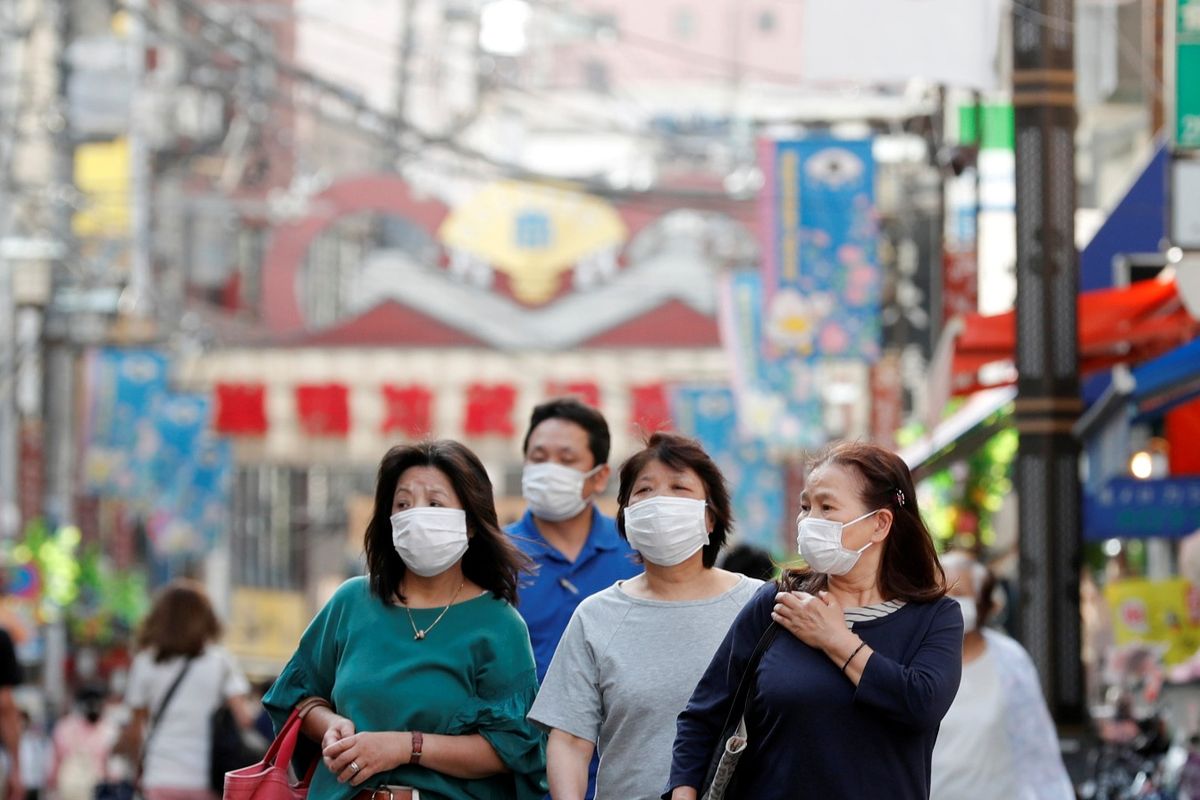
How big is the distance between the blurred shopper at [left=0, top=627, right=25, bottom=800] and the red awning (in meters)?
5.22

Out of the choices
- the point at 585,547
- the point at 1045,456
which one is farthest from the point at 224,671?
the point at 1045,456

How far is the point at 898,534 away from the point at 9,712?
615 centimetres

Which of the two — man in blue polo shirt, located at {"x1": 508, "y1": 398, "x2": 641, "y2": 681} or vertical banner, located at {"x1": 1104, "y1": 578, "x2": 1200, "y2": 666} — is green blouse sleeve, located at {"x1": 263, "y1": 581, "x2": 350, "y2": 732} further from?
vertical banner, located at {"x1": 1104, "y1": 578, "x2": 1200, "y2": 666}

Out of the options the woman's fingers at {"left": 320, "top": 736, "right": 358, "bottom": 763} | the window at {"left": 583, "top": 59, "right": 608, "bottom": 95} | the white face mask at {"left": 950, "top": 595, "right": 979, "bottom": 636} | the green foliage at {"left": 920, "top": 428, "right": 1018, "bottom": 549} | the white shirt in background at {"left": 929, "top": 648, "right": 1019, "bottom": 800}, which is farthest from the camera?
the window at {"left": 583, "top": 59, "right": 608, "bottom": 95}

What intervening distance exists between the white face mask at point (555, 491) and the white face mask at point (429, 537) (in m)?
1.51

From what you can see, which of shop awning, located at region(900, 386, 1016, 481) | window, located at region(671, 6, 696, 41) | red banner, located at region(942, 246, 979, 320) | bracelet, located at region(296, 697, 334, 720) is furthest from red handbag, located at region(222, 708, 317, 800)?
window, located at region(671, 6, 696, 41)


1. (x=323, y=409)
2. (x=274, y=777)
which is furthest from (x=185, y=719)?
(x=323, y=409)

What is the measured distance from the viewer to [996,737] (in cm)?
766

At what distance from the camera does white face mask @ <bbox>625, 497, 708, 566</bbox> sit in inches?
227

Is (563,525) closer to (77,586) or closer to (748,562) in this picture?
(748,562)

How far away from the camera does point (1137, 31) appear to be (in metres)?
21.0

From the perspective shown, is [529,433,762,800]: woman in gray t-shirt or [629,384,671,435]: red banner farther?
[629,384,671,435]: red banner

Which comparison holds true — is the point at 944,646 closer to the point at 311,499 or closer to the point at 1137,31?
the point at 1137,31

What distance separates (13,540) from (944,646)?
2604 centimetres
